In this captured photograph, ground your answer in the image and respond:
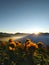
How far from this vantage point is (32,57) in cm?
1819

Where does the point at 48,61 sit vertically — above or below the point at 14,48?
below

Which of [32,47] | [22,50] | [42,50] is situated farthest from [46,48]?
[32,47]

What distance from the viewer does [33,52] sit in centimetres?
1872

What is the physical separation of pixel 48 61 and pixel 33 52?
6.29 ft

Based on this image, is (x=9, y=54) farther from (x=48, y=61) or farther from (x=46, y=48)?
(x=46, y=48)

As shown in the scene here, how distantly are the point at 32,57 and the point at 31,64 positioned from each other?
0.98 m

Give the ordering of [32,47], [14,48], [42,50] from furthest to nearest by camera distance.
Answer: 1. [42,50]
2. [14,48]
3. [32,47]

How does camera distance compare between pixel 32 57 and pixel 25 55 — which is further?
pixel 25 55

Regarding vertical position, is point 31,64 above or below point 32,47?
below

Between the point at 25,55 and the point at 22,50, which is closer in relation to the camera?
the point at 25,55

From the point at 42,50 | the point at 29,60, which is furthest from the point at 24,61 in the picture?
A: the point at 42,50

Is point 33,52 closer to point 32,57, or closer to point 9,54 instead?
point 32,57

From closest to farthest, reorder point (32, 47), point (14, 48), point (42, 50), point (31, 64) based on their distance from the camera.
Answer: point (31, 64) < point (32, 47) < point (14, 48) < point (42, 50)

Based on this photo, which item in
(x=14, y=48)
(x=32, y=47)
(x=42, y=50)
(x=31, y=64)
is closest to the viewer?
(x=31, y=64)
